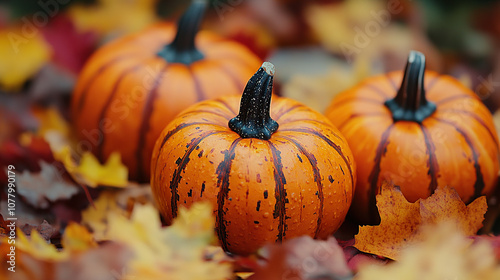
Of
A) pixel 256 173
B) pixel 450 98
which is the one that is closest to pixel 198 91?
pixel 256 173

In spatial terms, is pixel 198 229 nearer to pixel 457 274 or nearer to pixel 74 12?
pixel 457 274

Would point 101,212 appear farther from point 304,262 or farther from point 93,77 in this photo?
point 304,262

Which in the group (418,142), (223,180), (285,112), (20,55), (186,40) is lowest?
(223,180)

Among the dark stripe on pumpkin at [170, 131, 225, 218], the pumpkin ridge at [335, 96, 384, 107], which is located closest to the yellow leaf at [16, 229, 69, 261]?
the dark stripe on pumpkin at [170, 131, 225, 218]

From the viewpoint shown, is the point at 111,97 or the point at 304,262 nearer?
the point at 304,262

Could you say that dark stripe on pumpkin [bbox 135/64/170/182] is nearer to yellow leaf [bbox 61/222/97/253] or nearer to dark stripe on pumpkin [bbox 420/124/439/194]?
yellow leaf [bbox 61/222/97/253]

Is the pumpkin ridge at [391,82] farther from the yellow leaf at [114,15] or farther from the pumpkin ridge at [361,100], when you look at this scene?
the yellow leaf at [114,15]

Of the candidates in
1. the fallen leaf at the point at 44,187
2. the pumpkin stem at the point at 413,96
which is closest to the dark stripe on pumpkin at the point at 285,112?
the pumpkin stem at the point at 413,96
